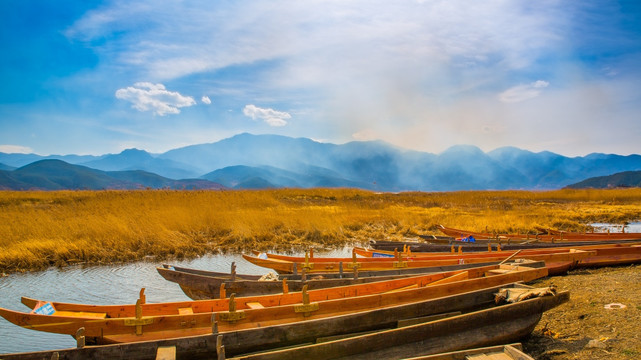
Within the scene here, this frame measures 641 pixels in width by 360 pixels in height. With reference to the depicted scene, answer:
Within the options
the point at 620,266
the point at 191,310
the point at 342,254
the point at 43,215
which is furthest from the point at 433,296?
the point at 43,215

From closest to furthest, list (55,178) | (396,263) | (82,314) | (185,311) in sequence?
(82,314), (185,311), (396,263), (55,178)

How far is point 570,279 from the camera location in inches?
352

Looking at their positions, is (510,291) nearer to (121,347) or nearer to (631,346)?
(631,346)

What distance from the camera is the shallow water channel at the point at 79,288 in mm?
7215

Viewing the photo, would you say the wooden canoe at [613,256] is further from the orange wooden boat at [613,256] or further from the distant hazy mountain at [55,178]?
the distant hazy mountain at [55,178]

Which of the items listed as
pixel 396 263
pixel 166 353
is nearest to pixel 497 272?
pixel 396 263

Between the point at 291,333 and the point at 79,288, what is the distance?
8253mm

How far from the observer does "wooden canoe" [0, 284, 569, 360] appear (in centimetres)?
400

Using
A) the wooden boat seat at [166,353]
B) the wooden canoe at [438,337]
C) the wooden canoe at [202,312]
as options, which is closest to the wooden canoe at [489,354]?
the wooden canoe at [438,337]

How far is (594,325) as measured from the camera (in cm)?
586

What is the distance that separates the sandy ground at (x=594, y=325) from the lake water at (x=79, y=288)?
778cm

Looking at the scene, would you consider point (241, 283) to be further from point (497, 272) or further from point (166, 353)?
point (497, 272)

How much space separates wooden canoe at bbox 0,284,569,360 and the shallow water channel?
393cm

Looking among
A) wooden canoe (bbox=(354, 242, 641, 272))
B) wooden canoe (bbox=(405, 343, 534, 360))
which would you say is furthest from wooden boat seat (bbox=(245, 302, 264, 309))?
wooden canoe (bbox=(354, 242, 641, 272))
